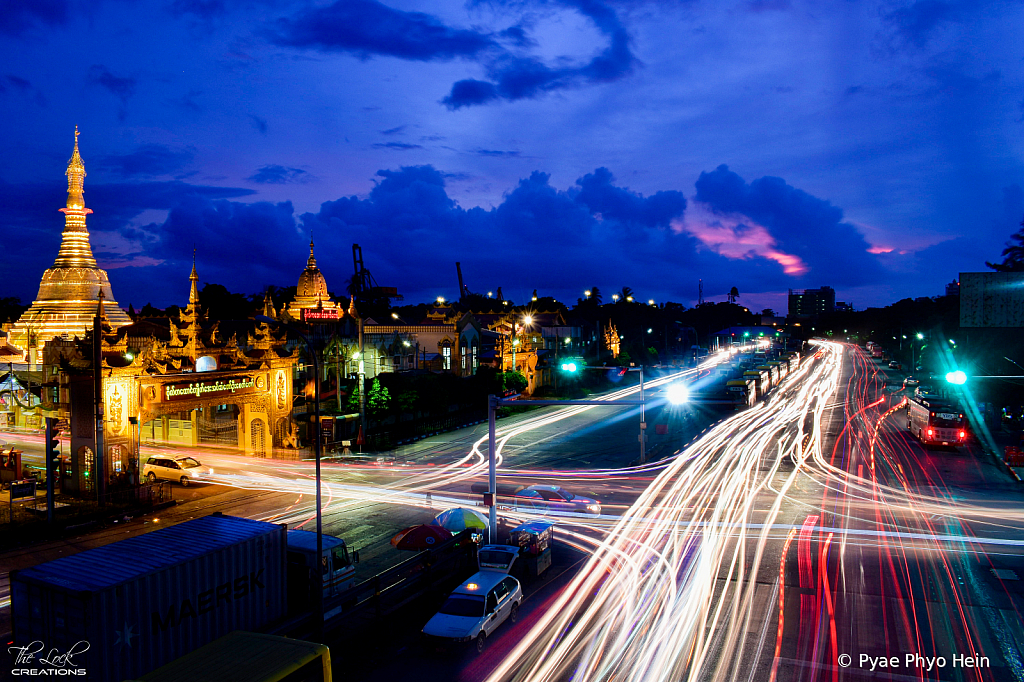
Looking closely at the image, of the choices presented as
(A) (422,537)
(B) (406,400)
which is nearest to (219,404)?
(B) (406,400)

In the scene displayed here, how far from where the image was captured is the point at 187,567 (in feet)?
43.7

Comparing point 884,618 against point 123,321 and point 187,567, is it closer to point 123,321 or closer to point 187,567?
point 187,567

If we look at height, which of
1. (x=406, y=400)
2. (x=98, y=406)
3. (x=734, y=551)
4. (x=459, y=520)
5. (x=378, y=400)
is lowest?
(x=734, y=551)

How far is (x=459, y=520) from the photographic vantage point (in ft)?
79.1

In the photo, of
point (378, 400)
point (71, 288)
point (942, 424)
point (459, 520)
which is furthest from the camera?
point (71, 288)

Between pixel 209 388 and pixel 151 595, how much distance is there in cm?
2636

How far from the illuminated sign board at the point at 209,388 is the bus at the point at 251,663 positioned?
87.9 ft

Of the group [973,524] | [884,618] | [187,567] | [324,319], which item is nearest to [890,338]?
[324,319]

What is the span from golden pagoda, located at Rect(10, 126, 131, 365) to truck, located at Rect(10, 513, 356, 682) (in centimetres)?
4201

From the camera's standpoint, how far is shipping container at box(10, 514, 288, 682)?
11.8 m

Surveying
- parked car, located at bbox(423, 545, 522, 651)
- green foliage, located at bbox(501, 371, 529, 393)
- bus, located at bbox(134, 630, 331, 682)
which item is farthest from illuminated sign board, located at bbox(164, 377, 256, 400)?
green foliage, located at bbox(501, 371, 529, 393)

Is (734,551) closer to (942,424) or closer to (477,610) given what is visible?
(477,610)

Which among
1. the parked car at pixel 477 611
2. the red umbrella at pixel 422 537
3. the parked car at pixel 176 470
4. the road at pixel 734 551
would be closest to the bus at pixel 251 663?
the road at pixel 734 551

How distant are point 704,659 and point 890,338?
632 ft
